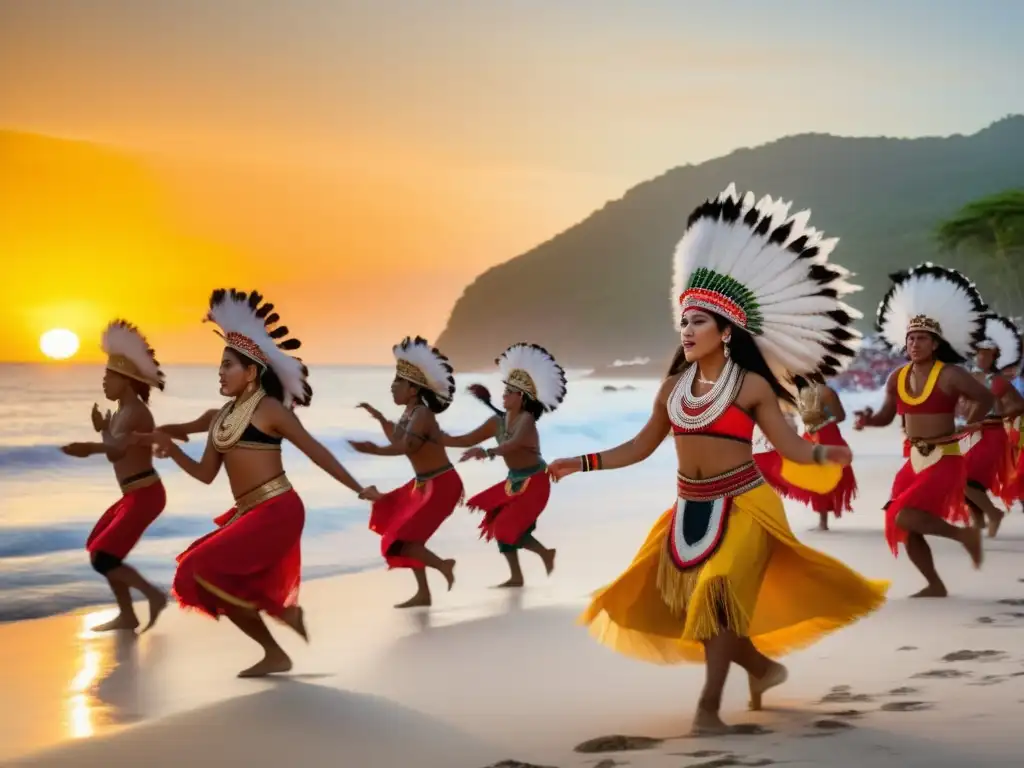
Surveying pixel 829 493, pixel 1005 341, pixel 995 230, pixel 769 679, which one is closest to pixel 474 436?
pixel 829 493

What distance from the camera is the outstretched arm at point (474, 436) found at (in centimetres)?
1009

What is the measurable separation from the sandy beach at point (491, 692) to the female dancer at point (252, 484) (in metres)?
0.39

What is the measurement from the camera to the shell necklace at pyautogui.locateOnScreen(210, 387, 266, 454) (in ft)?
23.5

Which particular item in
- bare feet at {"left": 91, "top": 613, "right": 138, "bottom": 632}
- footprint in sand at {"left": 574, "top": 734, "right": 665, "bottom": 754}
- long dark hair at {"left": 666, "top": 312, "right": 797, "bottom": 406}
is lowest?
footprint in sand at {"left": 574, "top": 734, "right": 665, "bottom": 754}

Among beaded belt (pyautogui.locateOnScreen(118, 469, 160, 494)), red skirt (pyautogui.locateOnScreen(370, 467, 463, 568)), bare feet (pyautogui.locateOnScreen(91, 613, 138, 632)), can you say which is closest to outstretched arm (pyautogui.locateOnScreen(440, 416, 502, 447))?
red skirt (pyautogui.locateOnScreen(370, 467, 463, 568))

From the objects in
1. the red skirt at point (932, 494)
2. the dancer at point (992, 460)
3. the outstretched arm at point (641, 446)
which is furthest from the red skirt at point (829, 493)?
the outstretched arm at point (641, 446)

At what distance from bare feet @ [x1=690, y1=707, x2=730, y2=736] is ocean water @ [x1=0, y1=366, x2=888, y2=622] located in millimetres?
6458

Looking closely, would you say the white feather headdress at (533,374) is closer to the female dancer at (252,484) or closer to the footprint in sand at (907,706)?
the female dancer at (252,484)

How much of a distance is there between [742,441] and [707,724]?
1147mm

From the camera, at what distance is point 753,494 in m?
5.93

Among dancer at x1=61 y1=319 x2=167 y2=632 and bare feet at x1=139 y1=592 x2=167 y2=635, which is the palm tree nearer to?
dancer at x1=61 y1=319 x2=167 y2=632

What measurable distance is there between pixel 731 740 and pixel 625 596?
863 millimetres

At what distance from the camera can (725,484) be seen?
591 centimetres

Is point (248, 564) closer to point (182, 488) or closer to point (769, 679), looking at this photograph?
point (769, 679)
